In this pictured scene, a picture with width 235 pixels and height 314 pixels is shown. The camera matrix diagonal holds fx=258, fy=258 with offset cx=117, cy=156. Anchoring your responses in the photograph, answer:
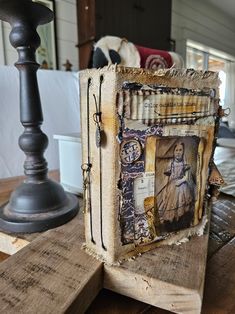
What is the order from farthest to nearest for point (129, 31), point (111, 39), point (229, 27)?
point (229, 27), point (129, 31), point (111, 39)

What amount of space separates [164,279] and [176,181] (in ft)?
0.38

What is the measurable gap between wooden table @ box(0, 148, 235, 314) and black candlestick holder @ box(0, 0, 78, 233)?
0.05 metres

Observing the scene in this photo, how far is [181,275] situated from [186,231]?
84 millimetres

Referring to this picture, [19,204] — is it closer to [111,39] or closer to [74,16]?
[111,39]

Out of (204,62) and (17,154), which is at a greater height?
(204,62)

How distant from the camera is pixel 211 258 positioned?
0.34 meters

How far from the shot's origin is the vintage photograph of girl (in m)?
0.31

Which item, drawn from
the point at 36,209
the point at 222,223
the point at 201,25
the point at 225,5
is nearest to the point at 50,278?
the point at 36,209

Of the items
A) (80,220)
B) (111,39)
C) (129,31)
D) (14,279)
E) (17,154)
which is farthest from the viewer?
(129,31)

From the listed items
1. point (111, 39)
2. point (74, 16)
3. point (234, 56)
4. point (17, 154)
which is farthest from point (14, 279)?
point (234, 56)

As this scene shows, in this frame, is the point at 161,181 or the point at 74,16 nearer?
the point at 161,181

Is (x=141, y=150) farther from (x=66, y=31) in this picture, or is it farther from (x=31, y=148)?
(x=66, y=31)

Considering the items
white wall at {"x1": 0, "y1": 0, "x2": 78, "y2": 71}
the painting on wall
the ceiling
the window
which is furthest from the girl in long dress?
the ceiling

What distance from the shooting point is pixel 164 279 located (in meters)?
0.26
